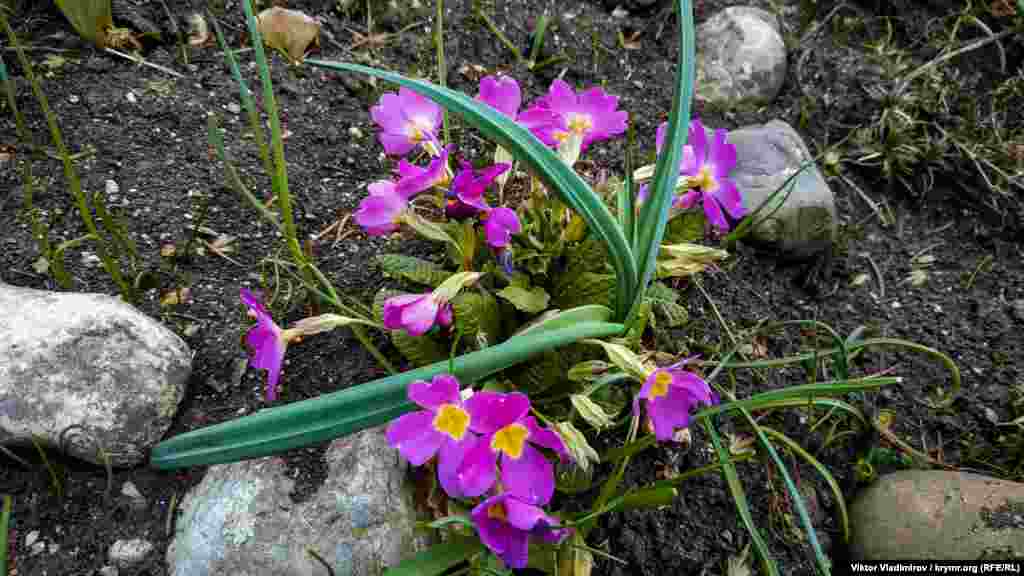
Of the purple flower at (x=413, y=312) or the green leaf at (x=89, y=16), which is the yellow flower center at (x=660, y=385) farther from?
the green leaf at (x=89, y=16)

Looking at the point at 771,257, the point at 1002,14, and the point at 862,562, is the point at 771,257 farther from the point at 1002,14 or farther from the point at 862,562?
the point at 1002,14

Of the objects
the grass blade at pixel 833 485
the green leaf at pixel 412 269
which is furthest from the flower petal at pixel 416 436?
the grass blade at pixel 833 485

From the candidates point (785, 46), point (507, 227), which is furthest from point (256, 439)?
point (785, 46)

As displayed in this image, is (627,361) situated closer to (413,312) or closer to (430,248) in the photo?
(413,312)

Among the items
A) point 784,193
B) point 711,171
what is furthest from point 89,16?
point 784,193

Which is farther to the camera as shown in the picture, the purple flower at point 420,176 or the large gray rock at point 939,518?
the large gray rock at point 939,518

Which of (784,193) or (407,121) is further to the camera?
(784,193)
